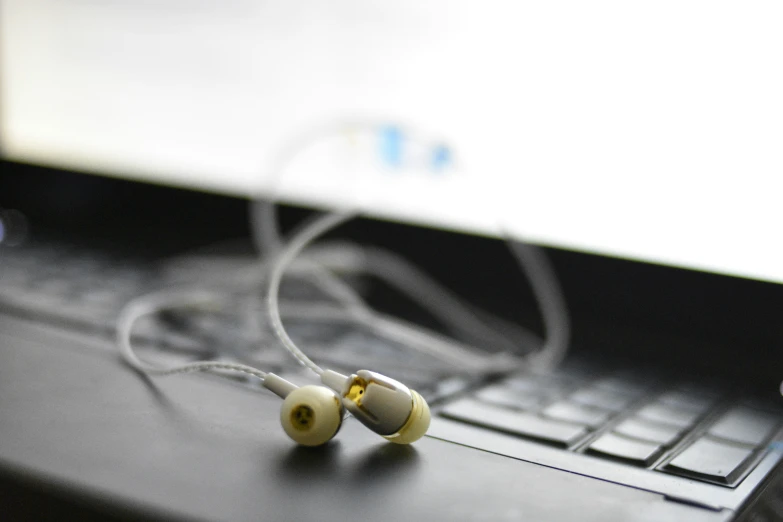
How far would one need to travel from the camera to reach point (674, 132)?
58 centimetres

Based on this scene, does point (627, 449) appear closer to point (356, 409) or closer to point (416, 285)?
point (356, 409)

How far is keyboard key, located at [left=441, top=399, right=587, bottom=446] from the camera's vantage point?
1.37ft

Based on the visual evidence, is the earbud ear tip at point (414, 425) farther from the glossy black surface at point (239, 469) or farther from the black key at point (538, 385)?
the black key at point (538, 385)

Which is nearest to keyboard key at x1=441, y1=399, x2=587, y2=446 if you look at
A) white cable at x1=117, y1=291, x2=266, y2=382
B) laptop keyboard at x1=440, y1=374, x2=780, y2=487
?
laptop keyboard at x1=440, y1=374, x2=780, y2=487

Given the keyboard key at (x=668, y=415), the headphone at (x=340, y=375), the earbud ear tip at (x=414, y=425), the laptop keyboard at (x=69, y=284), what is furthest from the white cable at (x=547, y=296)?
the laptop keyboard at (x=69, y=284)

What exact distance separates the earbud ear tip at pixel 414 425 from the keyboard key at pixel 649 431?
0.12 metres

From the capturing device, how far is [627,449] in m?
0.40

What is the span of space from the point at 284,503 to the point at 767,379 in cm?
41

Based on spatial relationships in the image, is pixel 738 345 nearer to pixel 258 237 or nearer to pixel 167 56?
pixel 258 237

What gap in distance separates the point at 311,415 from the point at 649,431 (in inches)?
7.8

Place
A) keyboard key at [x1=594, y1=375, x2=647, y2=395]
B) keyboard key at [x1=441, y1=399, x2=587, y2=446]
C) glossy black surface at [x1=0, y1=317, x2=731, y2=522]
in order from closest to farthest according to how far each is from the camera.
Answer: glossy black surface at [x1=0, y1=317, x2=731, y2=522]
keyboard key at [x1=441, y1=399, x2=587, y2=446]
keyboard key at [x1=594, y1=375, x2=647, y2=395]

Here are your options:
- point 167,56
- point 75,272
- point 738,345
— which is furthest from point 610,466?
point 167,56

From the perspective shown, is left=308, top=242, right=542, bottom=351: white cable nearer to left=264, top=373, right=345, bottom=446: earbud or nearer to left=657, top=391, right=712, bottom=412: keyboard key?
left=657, top=391, right=712, bottom=412: keyboard key

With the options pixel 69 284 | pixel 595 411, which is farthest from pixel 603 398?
pixel 69 284
